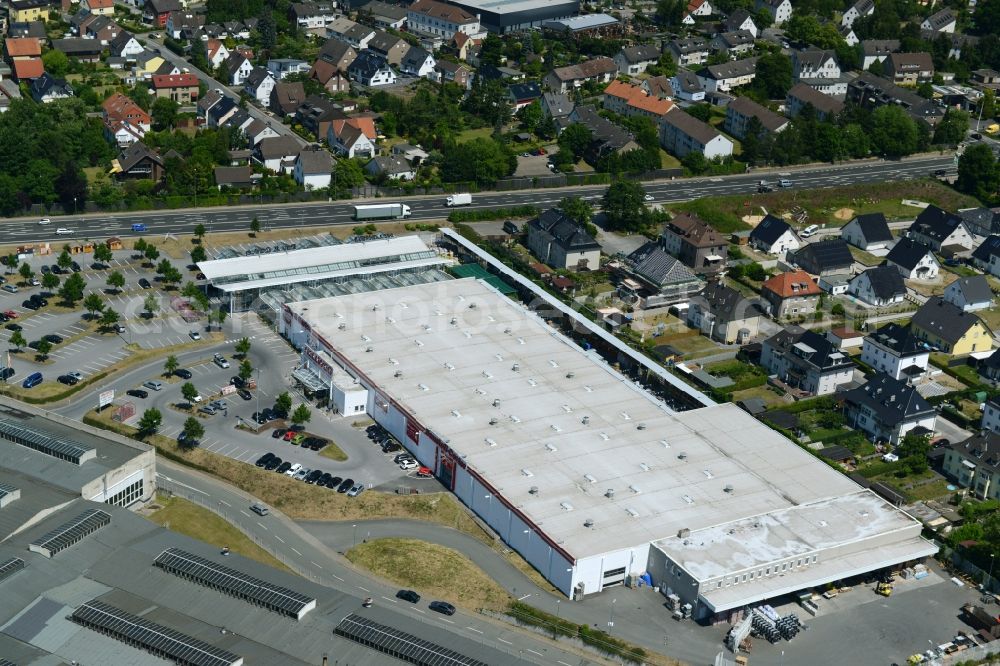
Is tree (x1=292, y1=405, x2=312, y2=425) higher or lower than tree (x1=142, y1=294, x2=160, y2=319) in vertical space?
lower

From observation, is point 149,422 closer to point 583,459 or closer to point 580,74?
point 583,459

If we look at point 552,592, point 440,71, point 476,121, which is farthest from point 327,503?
A: point 440,71

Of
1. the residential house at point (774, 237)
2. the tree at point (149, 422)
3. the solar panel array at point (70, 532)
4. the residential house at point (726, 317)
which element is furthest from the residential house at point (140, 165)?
the solar panel array at point (70, 532)

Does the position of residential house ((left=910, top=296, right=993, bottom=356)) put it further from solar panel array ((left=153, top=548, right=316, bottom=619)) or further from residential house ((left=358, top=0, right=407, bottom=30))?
residential house ((left=358, top=0, right=407, bottom=30))

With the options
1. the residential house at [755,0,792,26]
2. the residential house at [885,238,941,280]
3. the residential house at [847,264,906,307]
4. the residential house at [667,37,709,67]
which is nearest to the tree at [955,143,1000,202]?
the residential house at [885,238,941,280]

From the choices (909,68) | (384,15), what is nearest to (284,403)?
(384,15)
